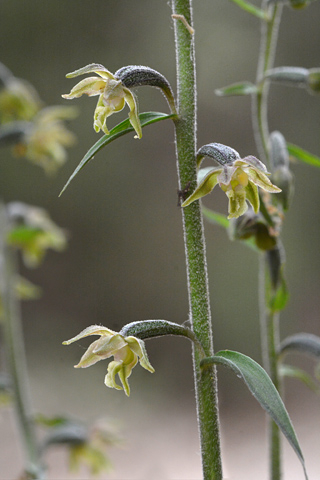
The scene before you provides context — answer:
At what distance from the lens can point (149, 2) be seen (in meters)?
2.99

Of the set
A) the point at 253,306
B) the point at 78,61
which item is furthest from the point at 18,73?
the point at 253,306

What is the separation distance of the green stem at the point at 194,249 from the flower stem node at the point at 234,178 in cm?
6

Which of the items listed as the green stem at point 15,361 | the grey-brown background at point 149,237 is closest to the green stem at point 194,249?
the green stem at point 15,361

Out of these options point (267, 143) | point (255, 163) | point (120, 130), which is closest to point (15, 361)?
point (267, 143)

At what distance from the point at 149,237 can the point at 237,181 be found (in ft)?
9.51

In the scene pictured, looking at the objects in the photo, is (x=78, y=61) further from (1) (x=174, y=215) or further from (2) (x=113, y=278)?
(2) (x=113, y=278)

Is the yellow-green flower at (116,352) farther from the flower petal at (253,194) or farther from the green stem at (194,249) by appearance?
the flower petal at (253,194)

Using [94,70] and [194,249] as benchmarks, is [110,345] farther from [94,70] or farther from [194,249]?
[94,70]

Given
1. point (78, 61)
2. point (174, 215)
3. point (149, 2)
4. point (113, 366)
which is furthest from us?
point (174, 215)

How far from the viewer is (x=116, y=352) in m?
0.67

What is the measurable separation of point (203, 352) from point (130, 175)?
283cm

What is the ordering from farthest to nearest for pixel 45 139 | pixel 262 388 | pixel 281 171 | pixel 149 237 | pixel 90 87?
pixel 149 237, pixel 45 139, pixel 281 171, pixel 90 87, pixel 262 388

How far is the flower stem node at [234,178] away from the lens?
644 millimetres

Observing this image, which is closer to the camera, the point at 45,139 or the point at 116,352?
the point at 116,352
